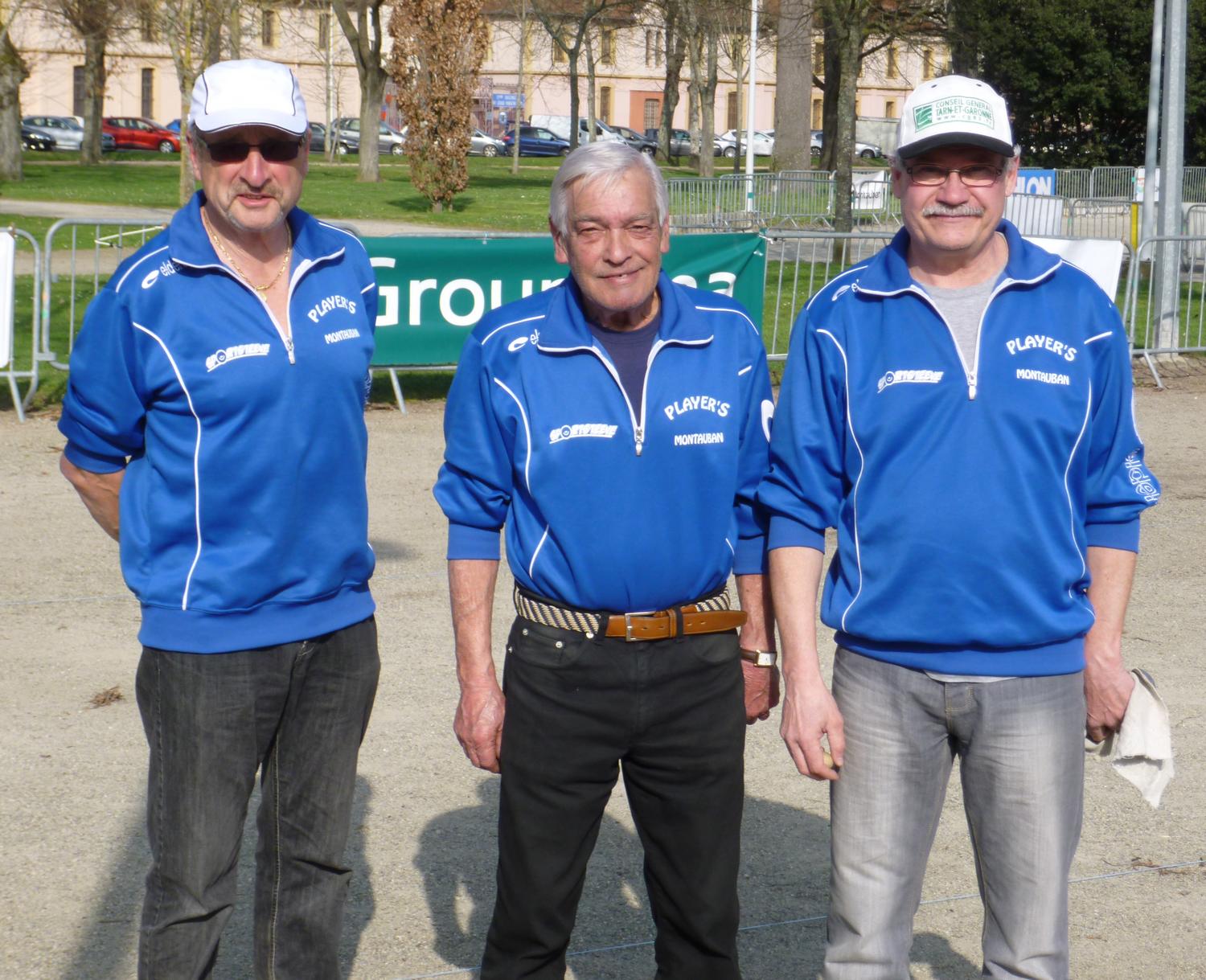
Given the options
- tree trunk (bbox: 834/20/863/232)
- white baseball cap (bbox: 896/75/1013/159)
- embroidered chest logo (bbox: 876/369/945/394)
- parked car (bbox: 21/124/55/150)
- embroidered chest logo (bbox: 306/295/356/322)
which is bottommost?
embroidered chest logo (bbox: 876/369/945/394)

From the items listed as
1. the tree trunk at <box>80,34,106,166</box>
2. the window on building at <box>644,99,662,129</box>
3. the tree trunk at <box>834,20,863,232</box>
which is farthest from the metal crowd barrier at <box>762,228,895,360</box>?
the window on building at <box>644,99,662,129</box>

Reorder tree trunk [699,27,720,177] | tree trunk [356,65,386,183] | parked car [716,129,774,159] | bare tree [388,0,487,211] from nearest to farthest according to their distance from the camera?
bare tree [388,0,487,211] < tree trunk [356,65,386,183] < tree trunk [699,27,720,177] < parked car [716,129,774,159]

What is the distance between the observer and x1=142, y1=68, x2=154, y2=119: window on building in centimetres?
7488

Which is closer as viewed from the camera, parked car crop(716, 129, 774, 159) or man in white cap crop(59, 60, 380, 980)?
man in white cap crop(59, 60, 380, 980)

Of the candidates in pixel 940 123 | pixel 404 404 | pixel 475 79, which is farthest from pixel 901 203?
pixel 475 79

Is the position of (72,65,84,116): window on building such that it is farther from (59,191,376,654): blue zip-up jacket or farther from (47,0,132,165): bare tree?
(59,191,376,654): blue zip-up jacket

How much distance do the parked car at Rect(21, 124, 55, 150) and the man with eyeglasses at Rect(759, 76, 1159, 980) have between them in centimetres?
5844

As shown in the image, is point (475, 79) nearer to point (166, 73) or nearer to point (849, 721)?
point (849, 721)

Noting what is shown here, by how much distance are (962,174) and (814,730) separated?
3.57 feet

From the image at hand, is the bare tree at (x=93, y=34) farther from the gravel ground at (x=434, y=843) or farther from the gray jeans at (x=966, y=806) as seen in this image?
the gray jeans at (x=966, y=806)

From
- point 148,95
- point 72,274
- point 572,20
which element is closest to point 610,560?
point 72,274

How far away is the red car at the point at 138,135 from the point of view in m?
59.3

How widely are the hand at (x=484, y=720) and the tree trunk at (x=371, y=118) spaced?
37.3m

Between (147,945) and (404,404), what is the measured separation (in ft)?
28.1
